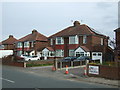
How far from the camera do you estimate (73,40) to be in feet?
133

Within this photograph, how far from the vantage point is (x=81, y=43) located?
39281 millimetres

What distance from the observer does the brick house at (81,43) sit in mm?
36575

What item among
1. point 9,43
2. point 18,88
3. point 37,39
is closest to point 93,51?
point 37,39

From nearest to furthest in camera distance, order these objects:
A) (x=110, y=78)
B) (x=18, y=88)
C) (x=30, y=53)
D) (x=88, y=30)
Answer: (x=18, y=88) → (x=110, y=78) → (x=88, y=30) → (x=30, y=53)

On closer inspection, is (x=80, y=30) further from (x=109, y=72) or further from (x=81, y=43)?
(x=109, y=72)

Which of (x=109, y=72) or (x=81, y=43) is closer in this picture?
(x=109, y=72)

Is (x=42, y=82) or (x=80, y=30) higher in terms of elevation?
(x=80, y=30)

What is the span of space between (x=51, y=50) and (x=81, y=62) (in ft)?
54.6

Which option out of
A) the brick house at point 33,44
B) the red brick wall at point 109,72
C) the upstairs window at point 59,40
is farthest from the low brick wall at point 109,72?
the brick house at point 33,44

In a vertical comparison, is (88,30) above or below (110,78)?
above

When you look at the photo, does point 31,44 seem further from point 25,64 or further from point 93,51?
point 25,64

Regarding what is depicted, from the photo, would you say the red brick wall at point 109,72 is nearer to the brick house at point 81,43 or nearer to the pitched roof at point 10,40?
the brick house at point 81,43

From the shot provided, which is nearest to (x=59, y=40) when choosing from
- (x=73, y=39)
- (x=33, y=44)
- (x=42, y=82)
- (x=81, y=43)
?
(x=73, y=39)

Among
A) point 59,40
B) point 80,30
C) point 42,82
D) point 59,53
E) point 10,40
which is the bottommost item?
point 42,82
